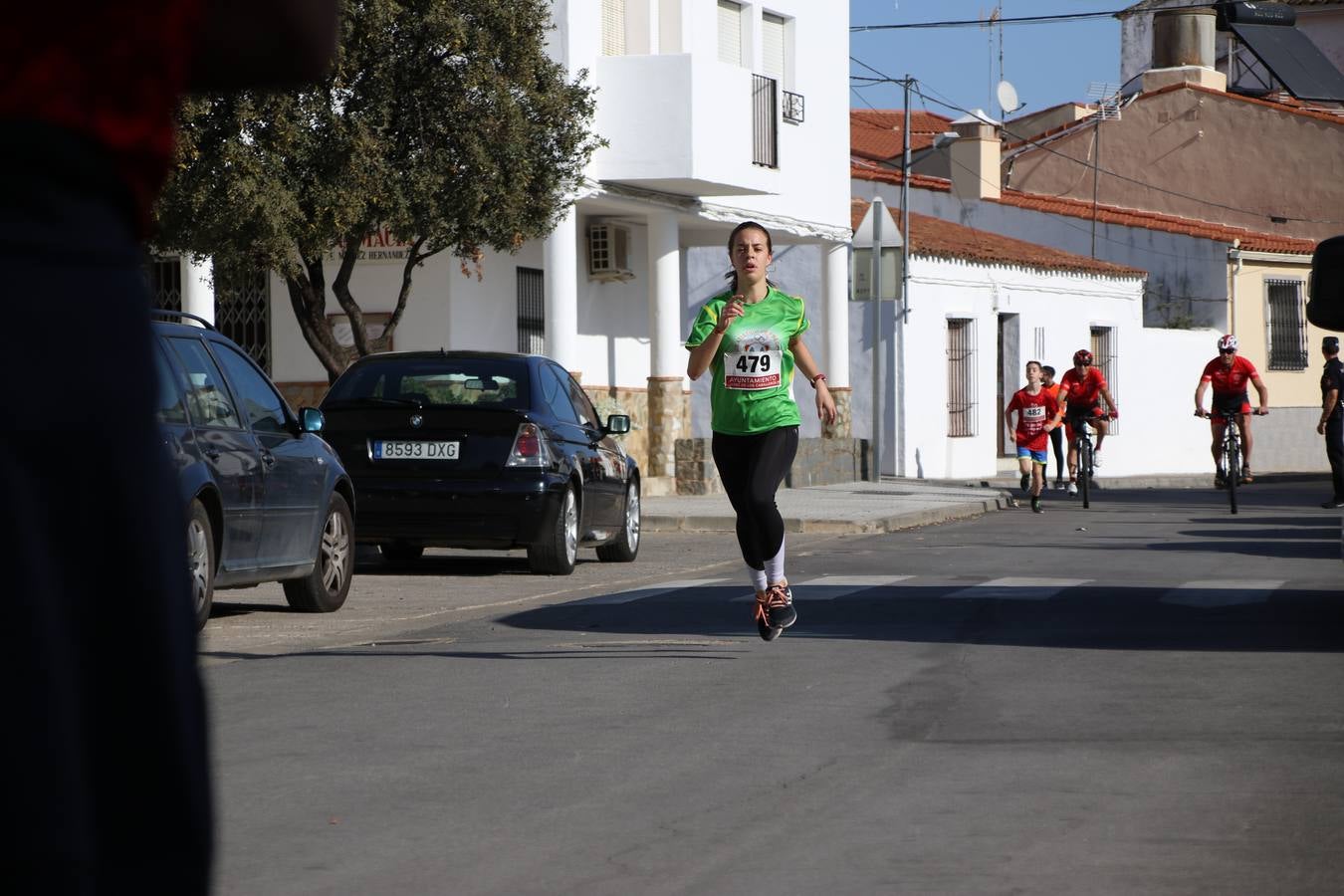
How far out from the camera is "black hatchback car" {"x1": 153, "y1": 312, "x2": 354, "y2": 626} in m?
9.80

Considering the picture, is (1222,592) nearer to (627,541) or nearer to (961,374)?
(627,541)

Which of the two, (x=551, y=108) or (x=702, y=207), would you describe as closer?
(x=551, y=108)

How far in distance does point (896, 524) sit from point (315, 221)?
804 centimetres

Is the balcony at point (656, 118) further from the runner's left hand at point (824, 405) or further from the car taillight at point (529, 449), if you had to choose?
the runner's left hand at point (824, 405)

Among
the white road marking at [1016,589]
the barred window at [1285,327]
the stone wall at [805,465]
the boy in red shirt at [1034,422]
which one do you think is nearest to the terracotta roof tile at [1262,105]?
the barred window at [1285,327]

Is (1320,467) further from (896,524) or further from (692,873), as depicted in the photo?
(692,873)

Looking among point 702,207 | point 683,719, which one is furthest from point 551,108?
point 683,719

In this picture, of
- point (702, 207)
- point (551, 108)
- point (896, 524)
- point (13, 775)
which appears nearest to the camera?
point (13, 775)

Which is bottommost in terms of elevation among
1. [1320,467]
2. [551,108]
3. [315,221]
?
[1320,467]

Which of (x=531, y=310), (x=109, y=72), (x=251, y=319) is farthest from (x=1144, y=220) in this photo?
(x=109, y=72)

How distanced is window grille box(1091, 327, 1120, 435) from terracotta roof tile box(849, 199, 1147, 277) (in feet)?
3.95

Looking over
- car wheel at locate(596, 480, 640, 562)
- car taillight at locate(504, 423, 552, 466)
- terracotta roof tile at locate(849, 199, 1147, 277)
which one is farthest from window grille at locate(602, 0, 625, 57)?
car taillight at locate(504, 423, 552, 466)

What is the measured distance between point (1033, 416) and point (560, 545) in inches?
481

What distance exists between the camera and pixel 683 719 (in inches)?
281
